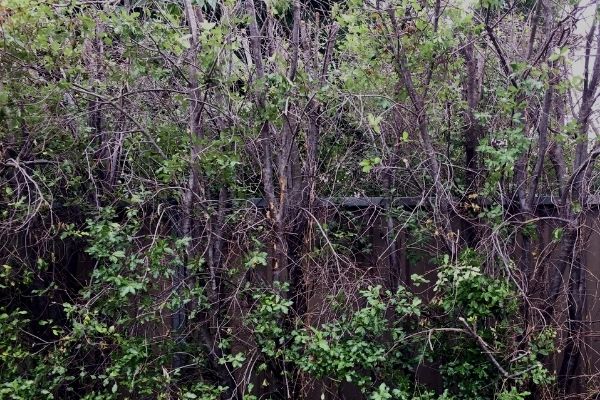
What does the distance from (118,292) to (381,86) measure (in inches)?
93.2

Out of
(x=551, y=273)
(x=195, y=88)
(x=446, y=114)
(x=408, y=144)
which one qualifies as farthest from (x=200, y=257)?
(x=551, y=273)

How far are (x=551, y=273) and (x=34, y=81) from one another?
397 centimetres

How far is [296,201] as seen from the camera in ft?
15.1

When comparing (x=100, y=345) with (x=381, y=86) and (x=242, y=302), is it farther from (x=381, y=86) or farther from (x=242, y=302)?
(x=381, y=86)


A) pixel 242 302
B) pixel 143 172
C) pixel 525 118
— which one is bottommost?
pixel 242 302

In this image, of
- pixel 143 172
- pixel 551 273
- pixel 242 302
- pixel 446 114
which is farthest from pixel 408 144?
pixel 143 172

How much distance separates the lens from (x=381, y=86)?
4.69 metres

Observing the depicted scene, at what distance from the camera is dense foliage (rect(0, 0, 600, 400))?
4285mm

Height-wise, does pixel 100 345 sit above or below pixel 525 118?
below

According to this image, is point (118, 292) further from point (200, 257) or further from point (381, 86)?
point (381, 86)

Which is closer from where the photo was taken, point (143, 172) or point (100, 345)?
point (100, 345)

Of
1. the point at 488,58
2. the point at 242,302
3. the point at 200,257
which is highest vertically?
the point at 488,58

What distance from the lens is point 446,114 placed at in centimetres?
493

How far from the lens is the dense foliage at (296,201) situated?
4.29 metres
